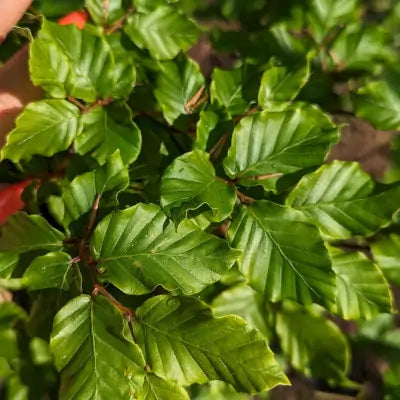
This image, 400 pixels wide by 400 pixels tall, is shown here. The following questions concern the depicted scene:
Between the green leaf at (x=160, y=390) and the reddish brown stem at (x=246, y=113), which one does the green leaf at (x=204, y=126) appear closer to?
the reddish brown stem at (x=246, y=113)

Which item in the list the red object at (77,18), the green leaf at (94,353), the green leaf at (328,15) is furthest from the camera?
the green leaf at (328,15)

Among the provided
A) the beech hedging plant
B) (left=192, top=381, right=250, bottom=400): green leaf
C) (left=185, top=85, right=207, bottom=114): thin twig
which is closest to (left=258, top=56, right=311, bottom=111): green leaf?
the beech hedging plant

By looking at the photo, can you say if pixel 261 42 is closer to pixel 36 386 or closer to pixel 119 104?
pixel 119 104

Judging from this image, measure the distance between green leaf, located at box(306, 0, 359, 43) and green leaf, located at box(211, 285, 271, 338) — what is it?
64cm

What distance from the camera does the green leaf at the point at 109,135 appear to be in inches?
36.3

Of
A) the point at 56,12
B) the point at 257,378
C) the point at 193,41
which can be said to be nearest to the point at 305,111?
the point at 193,41

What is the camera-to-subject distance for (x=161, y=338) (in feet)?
2.63

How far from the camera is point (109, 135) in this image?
0.93 meters

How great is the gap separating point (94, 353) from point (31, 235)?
23 cm

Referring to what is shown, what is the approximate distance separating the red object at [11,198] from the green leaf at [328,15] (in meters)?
0.77

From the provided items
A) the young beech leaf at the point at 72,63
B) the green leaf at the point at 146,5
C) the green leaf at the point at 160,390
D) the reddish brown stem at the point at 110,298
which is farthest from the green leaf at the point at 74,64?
the green leaf at the point at 160,390

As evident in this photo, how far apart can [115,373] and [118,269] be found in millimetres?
153

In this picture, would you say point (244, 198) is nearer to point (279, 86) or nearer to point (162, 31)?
point (279, 86)

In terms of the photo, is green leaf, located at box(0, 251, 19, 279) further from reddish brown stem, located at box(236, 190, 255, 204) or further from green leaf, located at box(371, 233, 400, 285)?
green leaf, located at box(371, 233, 400, 285)
